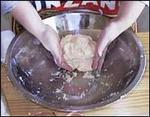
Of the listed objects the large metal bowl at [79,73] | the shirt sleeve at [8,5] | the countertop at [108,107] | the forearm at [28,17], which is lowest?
Result: the countertop at [108,107]

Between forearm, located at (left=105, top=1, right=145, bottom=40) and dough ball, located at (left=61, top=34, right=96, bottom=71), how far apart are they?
6 cm

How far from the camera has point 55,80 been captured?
0.76 meters

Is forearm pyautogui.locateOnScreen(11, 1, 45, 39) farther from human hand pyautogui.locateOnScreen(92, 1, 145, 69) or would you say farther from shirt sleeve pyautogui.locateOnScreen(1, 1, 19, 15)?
human hand pyautogui.locateOnScreen(92, 1, 145, 69)

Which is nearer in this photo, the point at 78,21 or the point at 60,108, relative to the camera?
the point at 60,108

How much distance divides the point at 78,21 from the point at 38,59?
0.12 meters

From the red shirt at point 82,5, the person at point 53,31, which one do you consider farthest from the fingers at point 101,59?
the red shirt at point 82,5

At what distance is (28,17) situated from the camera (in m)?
0.70

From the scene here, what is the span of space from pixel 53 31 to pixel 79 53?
2.7 inches

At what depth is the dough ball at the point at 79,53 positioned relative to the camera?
760 mm

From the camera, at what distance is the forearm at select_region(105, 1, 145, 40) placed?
0.71 metres

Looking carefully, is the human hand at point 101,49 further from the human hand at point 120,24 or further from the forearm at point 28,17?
the forearm at point 28,17

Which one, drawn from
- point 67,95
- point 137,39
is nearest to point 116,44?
point 137,39

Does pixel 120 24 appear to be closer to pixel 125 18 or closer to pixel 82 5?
pixel 125 18

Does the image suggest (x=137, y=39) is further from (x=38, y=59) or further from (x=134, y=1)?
(x=38, y=59)
